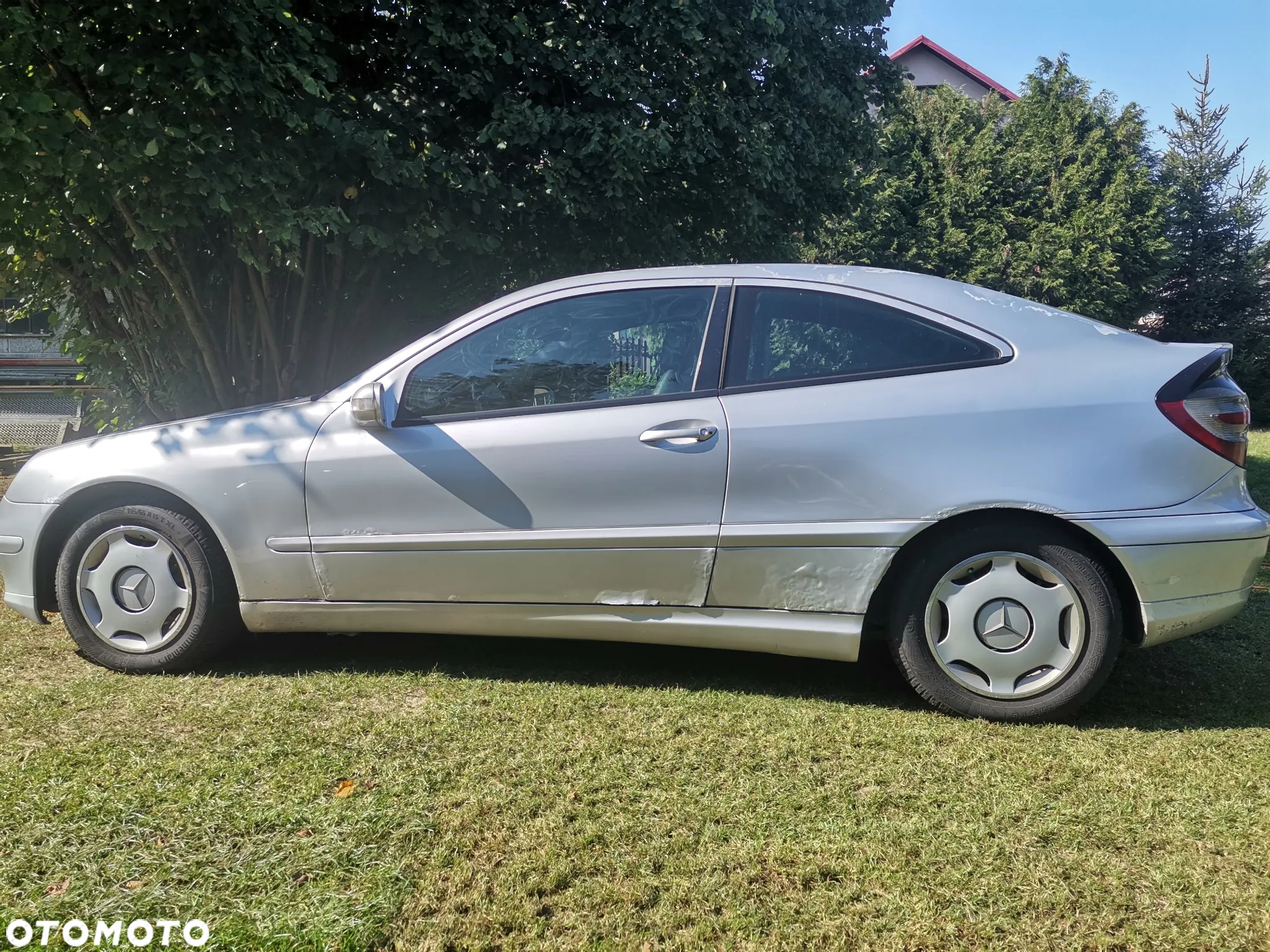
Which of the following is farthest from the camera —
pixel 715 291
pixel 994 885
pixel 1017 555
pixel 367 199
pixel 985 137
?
pixel 985 137

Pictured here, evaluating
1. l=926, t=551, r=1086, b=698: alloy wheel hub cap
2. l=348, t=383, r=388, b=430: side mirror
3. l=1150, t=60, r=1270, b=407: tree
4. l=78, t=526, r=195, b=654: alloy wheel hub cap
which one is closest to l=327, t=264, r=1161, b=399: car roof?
l=348, t=383, r=388, b=430: side mirror

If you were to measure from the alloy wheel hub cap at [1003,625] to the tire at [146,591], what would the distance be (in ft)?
9.18

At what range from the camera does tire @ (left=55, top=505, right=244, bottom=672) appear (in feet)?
12.4

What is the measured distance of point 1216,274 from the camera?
21.9 metres

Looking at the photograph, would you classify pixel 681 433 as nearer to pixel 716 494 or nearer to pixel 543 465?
pixel 716 494

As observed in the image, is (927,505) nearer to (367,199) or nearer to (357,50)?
(367,199)

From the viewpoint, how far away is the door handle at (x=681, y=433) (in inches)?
133

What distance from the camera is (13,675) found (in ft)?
12.6

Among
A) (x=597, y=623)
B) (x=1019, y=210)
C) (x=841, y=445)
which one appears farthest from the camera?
(x=1019, y=210)

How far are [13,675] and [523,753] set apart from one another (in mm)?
2286

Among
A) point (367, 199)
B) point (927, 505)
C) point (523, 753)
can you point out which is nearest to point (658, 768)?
point (523, 753)

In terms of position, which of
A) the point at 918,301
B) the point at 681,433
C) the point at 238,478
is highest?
the point at 918,301

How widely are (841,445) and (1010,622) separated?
81cm

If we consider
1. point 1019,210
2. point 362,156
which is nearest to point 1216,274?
point 1019,210
